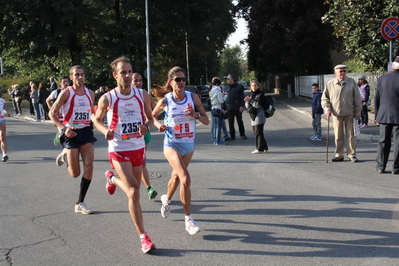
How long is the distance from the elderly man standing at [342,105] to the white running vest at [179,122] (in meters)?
4.61

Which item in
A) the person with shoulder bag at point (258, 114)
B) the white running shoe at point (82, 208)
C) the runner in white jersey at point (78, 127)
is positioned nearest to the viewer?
the white running shoe at point (82, 208)

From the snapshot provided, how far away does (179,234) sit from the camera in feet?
16.5

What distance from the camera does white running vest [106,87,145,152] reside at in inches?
187

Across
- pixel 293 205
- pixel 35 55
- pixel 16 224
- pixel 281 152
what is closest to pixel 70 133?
pixel 16 224

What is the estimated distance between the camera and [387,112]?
7.88 metres

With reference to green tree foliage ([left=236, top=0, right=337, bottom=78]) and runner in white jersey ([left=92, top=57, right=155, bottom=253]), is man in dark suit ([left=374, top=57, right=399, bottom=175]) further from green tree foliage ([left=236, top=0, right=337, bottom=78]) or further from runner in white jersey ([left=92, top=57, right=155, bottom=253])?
green tree foliage ([left=236, top=0, right=337, bottom=78])

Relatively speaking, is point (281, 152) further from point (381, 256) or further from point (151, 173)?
point (381, 256)

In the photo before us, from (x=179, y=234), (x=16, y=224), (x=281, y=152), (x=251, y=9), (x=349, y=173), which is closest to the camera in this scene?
(x=179, y=234)

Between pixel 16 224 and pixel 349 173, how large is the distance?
567cm

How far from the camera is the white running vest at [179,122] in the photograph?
534 cm

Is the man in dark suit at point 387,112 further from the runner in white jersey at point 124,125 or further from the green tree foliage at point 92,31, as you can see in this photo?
the green tree foliage at point 92,31

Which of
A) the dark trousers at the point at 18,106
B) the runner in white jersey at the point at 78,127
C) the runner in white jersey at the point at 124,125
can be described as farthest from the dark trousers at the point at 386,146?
the dark trousers at the point at 18,106

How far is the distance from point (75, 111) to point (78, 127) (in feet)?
0.81

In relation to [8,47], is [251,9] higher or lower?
higher
